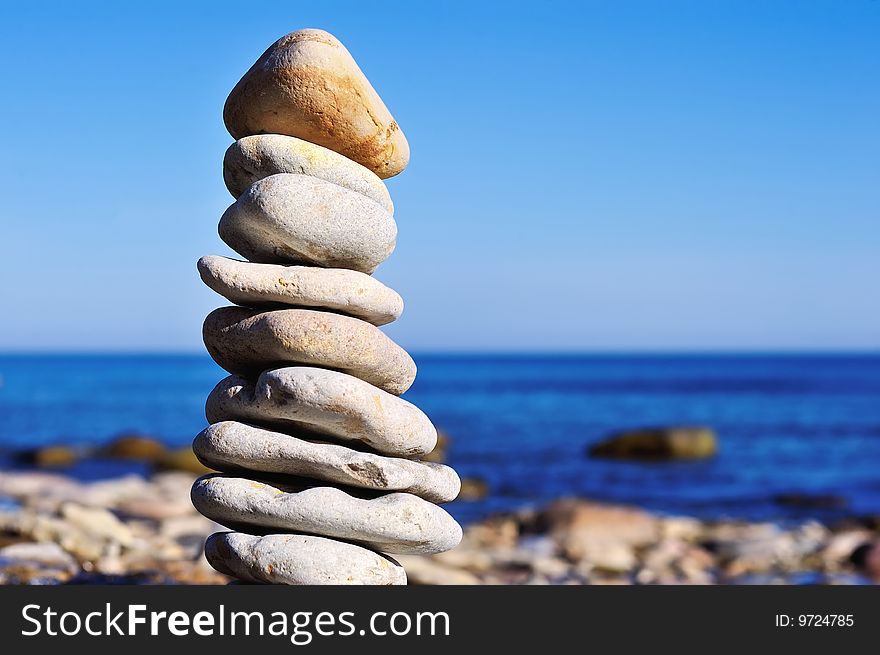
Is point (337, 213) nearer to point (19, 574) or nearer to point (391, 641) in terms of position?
point (391, 641)

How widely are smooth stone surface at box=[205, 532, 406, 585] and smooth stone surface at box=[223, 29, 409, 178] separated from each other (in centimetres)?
183

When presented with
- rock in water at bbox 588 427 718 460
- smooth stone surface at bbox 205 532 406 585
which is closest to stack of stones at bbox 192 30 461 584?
smooth stone surface at bbox 205 532 406 585

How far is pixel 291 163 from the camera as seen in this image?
434 cm

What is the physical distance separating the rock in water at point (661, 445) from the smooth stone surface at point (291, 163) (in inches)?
729

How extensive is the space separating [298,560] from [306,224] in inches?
56.4

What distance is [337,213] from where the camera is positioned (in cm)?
418

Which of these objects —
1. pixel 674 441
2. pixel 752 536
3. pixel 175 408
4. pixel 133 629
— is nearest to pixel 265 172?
pixel 133 629

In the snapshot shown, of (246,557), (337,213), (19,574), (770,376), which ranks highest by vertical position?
(770,376)

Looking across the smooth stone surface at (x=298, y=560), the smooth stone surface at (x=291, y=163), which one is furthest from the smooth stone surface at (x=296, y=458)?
the smooth stone surface at (x=291, y=163)

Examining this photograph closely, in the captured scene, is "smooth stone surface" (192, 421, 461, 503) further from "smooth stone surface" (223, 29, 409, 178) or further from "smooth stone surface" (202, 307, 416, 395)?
"smooth stone surface" (223, 29, 409, 178)

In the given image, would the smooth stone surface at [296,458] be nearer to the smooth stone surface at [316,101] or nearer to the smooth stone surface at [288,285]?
the smooth stone surface at [288,285]

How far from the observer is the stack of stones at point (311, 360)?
4039 millimetres

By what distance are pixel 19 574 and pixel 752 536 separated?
29.5ft

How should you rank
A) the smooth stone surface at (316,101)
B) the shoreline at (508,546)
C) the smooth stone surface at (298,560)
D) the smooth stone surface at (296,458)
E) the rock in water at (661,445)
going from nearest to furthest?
1. the smooth stone surface at (298,560)
2. the smooth stone surface at (296,458)
3. the smooth stone surface at (316,101)
4. the shoreline at (508,546)
5. the rock in water at (661,445)
